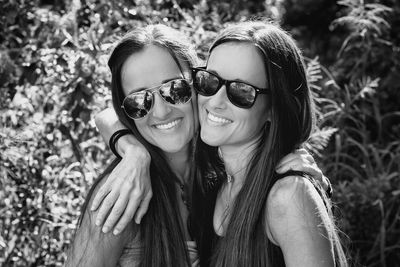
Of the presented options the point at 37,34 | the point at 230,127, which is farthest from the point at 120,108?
the point at 37,34

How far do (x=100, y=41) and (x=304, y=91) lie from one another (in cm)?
162

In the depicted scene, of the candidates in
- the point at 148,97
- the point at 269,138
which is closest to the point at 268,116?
the point at 269,138

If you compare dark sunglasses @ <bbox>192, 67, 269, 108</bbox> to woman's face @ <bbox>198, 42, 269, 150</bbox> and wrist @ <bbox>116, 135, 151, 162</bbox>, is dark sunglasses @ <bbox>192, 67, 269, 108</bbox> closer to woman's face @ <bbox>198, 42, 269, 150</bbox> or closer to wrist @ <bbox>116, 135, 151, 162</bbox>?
woman's face @ <bbox>198, 42, 269, 150</bbox>

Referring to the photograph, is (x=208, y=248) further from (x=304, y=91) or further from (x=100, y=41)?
(x=100, y=41)

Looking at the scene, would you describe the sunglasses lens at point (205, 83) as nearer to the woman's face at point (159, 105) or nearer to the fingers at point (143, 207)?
the woman's face at point (159, 105)

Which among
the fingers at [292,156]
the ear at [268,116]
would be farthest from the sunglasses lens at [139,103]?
the fingers at [292,156]

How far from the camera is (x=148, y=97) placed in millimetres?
2926

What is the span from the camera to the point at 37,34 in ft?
14.0

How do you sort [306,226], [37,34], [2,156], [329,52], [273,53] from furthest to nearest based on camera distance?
1. [329,52]
2. [37,34]
3. [2,156]
4. [273,53]
5. [306,226]

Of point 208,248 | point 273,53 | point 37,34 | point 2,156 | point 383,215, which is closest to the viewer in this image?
point 273,53

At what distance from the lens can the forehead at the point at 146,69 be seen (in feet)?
9.61

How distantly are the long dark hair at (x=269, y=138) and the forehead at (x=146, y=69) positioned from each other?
0.98ft

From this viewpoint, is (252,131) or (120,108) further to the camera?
(120,108)

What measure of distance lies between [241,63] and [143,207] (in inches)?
29.9
